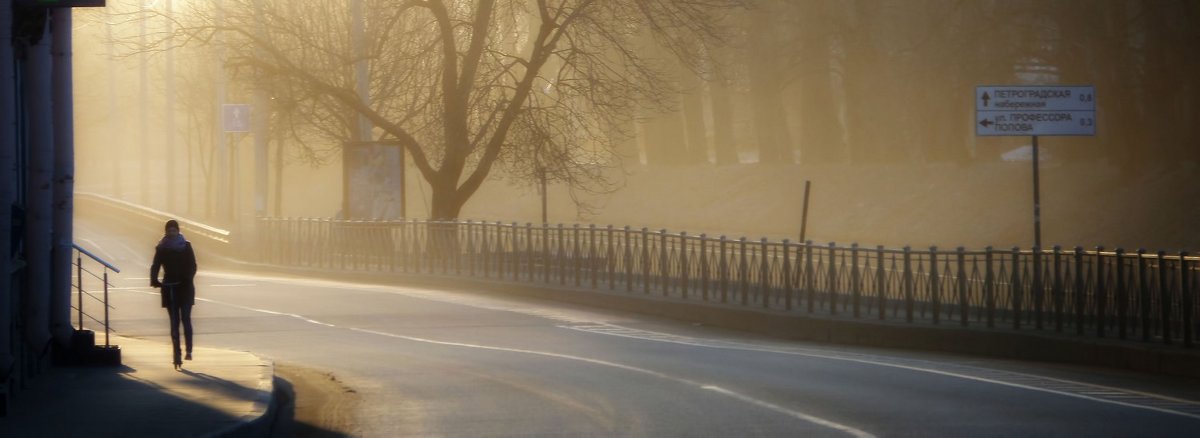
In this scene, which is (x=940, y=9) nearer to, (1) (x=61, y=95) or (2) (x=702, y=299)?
(2) (x=702, y=299)

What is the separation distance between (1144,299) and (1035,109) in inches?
317

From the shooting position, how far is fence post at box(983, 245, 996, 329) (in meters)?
19.6

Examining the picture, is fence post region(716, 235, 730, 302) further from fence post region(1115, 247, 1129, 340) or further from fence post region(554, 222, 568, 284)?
fence post region(1115, 247, 1129, 340)

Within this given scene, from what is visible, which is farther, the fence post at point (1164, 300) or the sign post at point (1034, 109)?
the sign post at point (1034, 109)

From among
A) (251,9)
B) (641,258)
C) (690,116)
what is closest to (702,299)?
(641,258)

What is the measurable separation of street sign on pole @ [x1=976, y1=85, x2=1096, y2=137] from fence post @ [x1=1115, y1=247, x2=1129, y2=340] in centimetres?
716

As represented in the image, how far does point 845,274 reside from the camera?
868 inches

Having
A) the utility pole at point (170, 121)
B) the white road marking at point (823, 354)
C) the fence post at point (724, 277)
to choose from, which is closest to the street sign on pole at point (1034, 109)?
the fence post at point (724, 277)

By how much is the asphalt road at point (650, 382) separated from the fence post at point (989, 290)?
1.01m

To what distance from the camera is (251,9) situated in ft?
126

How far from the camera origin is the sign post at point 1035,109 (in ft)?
81.2

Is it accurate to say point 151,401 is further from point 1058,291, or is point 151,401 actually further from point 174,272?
point 1058,291

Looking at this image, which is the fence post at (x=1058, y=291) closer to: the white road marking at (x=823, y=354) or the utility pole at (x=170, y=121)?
the white road marking at (x=823, y=354)

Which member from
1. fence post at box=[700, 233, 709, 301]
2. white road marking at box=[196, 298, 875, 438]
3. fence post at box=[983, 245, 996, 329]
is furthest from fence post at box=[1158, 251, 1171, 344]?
fence post at box=[700, 233, 709, 301]
